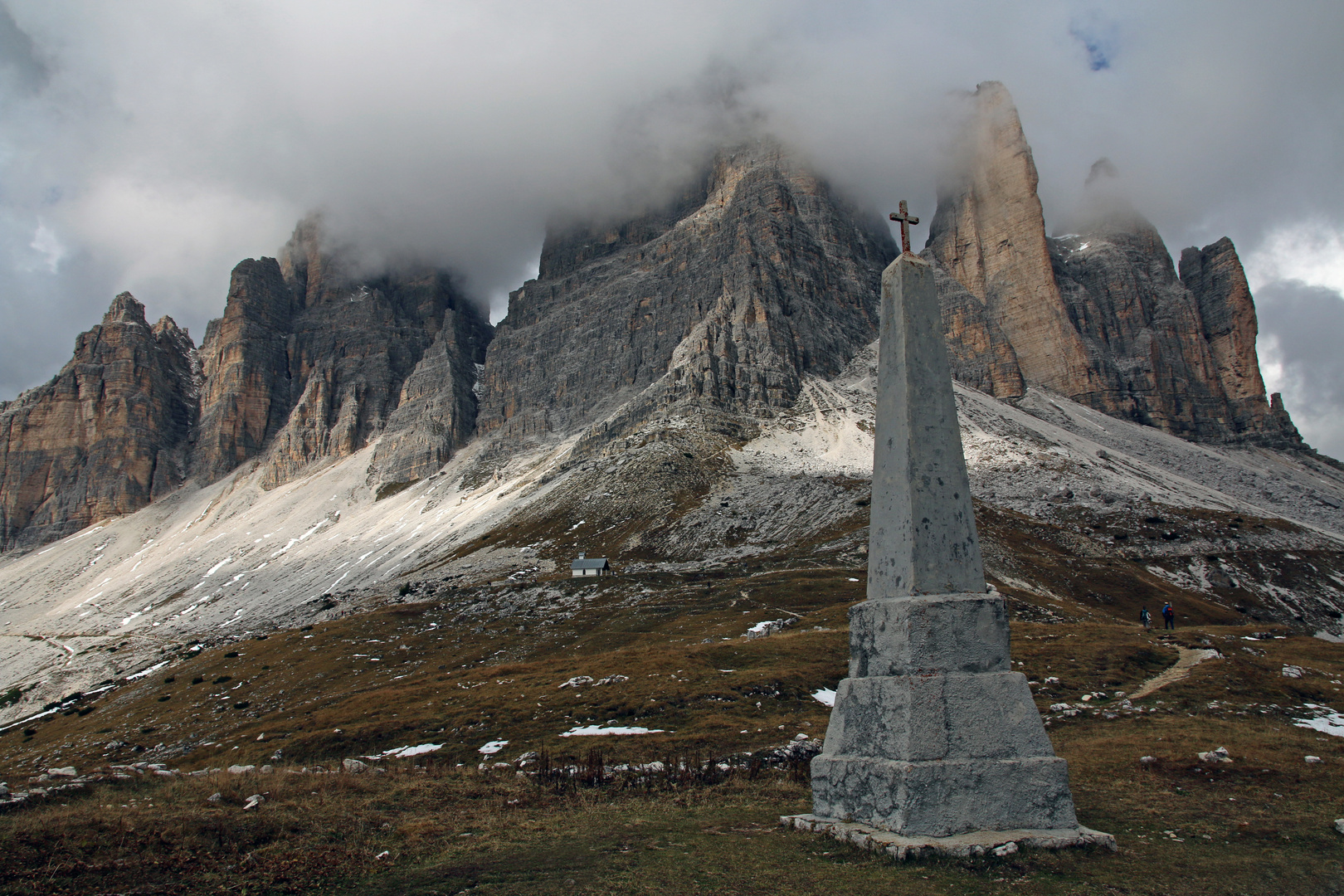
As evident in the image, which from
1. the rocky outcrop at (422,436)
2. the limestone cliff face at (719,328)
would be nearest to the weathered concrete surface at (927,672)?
the limestone cliff face at (719,328)

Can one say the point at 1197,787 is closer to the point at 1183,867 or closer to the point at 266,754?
the point at 1183,867

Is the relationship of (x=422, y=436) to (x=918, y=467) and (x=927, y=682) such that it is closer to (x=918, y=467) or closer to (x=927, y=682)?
(x=918, y=467)

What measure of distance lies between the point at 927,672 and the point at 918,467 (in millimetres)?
2893

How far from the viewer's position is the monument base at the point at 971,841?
29.0ft

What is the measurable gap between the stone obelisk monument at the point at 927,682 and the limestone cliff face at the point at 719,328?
132 m

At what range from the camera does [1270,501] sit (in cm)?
12481

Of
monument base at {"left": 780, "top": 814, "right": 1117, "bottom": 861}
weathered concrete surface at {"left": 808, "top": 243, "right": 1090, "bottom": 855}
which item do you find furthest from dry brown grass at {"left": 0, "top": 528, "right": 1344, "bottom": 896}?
weathered concrete surface at {"left": 808, "top": 243, "right": 1090, "bottom": 855}

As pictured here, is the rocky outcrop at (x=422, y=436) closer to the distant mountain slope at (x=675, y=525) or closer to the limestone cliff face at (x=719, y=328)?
the distant mountain slope at (x=675, y=525)

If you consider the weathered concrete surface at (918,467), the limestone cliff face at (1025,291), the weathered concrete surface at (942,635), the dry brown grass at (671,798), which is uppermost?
the limestone cliff face at (1025,291)

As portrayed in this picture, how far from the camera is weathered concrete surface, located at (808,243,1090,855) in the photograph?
9602 millimetres

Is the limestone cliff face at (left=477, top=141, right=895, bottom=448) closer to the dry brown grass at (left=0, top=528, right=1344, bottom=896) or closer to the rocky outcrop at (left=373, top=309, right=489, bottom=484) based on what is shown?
the rocky outcrop at (left=373, top=309, right=489, bottom=484)

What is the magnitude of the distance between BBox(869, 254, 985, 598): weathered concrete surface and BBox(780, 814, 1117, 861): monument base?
3.09m

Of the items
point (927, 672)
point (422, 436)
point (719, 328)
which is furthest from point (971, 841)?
point (422, 436)

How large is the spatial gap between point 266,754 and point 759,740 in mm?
19846
